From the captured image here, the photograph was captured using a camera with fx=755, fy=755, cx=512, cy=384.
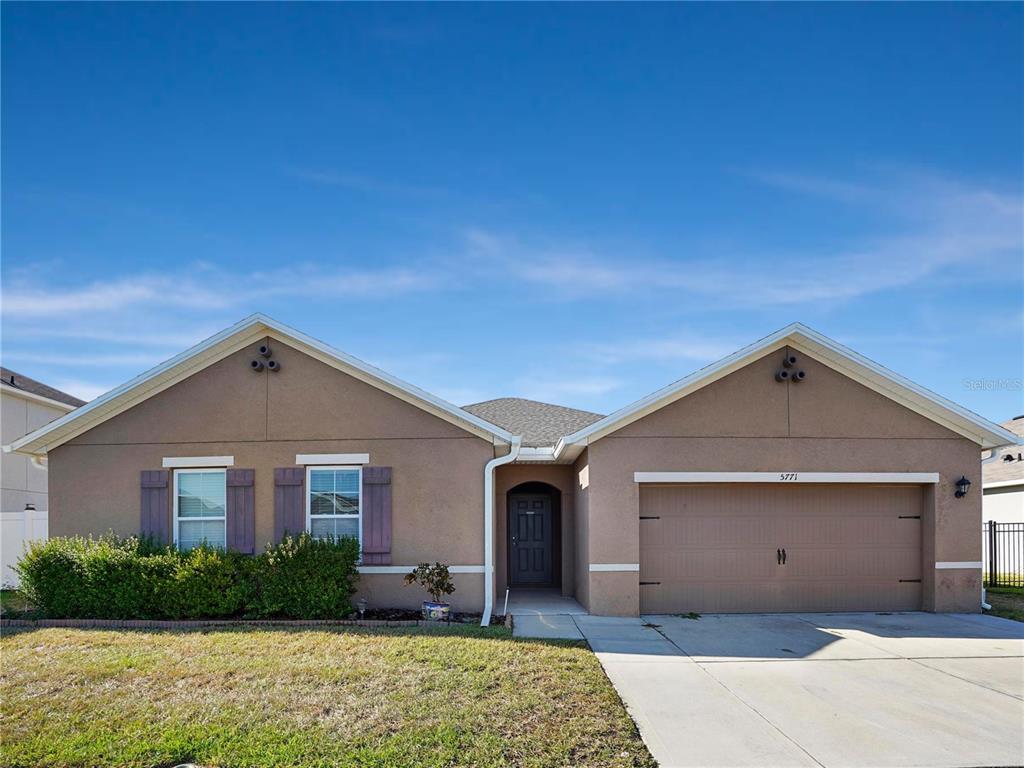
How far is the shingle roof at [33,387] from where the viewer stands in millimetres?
19922

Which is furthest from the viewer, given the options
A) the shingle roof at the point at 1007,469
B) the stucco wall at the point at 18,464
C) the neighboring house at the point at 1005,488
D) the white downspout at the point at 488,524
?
the shingle roof at the point at 1007,469

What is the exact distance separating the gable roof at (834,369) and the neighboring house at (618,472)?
3 cm

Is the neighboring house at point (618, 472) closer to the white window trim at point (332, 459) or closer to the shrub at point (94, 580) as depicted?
the white window trim at point (332, 459)

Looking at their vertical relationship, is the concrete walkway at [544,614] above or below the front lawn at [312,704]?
below

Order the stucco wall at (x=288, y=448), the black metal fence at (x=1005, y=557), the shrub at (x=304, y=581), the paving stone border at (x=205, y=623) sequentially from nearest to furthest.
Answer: the paving stone border at (x=205, y=623), the shrub at (x=304, y=581), the stucco wall at (x=288, y=448), the black metal fence at (x=1005, y=557)

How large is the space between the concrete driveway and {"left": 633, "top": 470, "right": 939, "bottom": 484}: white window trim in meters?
2.13

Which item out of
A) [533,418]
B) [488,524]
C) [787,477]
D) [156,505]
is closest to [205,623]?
[156,505]

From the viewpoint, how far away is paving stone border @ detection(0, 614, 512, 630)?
10.5 m

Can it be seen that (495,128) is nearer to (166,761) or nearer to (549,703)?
(549,703)

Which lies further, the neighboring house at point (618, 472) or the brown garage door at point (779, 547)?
the brown garage door at point (779, 547)

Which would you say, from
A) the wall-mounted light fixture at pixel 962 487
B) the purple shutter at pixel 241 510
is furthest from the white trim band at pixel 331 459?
the wall-mounted light fixture at pixel 962 487

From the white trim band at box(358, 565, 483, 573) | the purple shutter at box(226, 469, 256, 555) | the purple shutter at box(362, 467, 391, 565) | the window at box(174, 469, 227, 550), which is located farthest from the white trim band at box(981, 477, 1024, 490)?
the window at box(174, 469, 227, 550)

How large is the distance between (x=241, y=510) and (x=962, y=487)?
454 inches

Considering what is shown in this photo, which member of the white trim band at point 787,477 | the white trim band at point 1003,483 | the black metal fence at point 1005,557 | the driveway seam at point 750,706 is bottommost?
the black metal fence at point 1005,557
